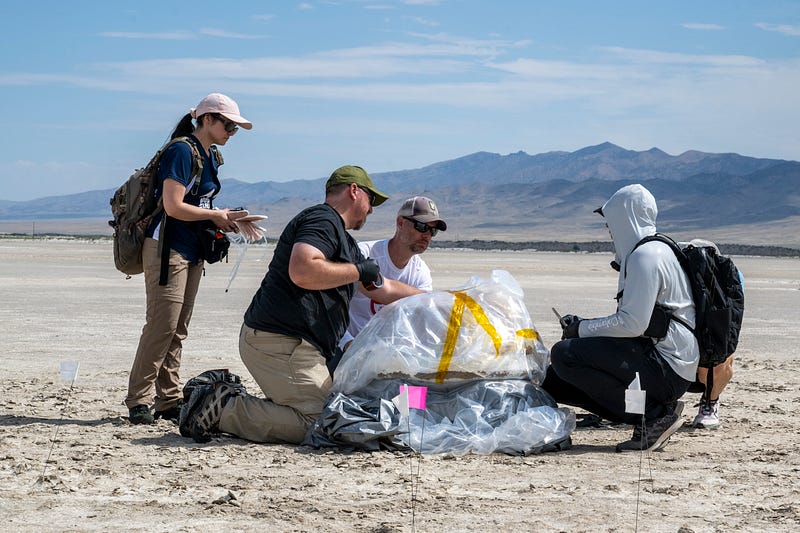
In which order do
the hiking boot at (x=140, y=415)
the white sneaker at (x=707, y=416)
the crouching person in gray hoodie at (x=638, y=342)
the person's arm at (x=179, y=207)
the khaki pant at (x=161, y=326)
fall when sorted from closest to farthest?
1. the crouching person in gray hoodie at (x=638, y=342)
2. the person's arm at (x=179, y=207)
3. the khaki pant at (x=161, y=326)
4. the hiking boot at (x=140, y=415)
5. the white sneaker at (x=707, y=416)

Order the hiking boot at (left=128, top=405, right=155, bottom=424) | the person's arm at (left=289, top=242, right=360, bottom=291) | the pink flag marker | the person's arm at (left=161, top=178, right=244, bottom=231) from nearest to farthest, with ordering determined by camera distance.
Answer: the pink flag marker, the person's arm at (left=289, top=242, right=360, bottom=291), the person's arm at (left=161, top=178, right=244, bottom=231), the hiking boot at (left=128, top=405, right=155, bottom=424)

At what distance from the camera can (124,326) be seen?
13.2 m

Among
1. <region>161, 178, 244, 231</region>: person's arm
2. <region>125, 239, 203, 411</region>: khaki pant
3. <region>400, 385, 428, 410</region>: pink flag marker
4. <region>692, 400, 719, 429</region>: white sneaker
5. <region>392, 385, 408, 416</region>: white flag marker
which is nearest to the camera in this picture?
<region>392, 385, 408, 416</region>: white flag marker

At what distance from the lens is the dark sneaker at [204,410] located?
6.21 metres

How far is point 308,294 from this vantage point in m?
6.12

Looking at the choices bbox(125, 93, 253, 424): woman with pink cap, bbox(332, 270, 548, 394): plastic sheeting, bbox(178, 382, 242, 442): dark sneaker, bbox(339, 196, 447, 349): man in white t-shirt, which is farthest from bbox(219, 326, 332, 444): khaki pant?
bbox(125, 93, 253, 424): woman with pink cap

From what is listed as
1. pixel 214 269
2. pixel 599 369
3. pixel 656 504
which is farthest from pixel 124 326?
pixel 214 269

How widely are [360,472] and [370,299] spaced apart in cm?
167

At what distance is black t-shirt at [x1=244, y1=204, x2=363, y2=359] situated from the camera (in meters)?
6.04

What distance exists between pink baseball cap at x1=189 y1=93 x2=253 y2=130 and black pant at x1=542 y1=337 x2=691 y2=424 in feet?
7.53

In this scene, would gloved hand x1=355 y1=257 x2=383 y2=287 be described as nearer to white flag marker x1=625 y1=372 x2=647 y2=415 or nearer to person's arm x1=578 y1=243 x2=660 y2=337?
person's arm x1=578 y1=243 x2=660 y2=337

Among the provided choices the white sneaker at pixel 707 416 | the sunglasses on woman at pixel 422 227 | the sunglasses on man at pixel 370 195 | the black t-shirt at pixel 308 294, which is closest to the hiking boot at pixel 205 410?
the black t-shirt at pixel 308 294

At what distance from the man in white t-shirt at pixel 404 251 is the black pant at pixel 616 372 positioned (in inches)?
40.3

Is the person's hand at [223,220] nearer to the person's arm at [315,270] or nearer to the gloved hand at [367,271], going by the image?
the person's arm at [315,270]
